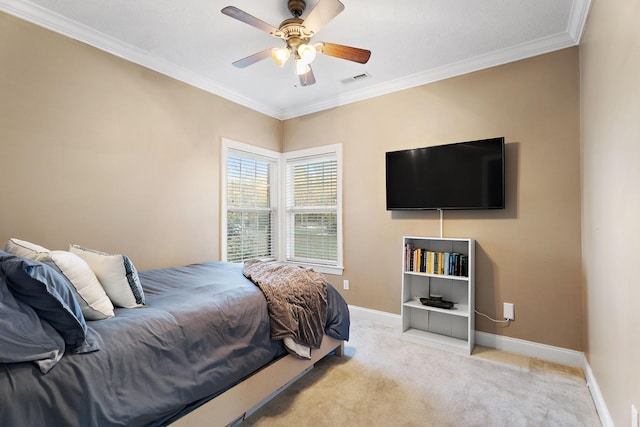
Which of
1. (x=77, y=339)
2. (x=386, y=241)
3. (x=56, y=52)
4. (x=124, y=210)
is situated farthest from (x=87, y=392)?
(x=386, y=241)

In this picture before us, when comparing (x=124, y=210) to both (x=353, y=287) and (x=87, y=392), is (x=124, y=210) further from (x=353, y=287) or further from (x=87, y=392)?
(x=353, y=287)

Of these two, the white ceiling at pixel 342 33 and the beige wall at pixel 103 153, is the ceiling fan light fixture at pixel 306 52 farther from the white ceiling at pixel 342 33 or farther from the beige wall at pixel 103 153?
the beige wall at pixel 103 153

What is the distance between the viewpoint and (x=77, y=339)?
119 centimetres

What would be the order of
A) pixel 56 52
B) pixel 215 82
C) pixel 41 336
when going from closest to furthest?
pixel 41 336
pixel 56 52
pixel 215 82

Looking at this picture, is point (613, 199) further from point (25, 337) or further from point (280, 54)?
point (25, 337)

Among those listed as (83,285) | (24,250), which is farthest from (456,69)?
(24,250)

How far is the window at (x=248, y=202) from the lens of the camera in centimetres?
378

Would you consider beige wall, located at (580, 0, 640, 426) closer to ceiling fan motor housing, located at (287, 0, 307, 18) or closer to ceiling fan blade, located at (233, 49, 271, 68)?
ceiling fan motor housing, located at (287, 0, 307, 18)

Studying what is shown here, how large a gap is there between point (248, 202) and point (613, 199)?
3.43 meters

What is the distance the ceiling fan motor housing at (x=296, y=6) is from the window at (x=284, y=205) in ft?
5.89

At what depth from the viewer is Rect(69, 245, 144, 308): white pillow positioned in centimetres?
166

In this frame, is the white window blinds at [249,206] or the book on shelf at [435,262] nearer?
the book on shelf at [435,262]

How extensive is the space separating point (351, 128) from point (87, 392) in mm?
3358

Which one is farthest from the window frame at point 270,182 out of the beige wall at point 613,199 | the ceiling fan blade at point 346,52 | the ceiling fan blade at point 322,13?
the beige wall at point 613,199
